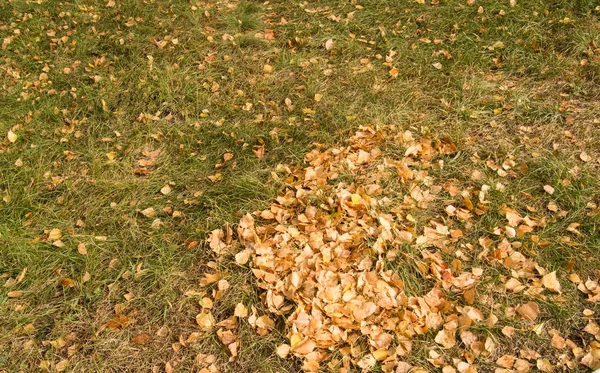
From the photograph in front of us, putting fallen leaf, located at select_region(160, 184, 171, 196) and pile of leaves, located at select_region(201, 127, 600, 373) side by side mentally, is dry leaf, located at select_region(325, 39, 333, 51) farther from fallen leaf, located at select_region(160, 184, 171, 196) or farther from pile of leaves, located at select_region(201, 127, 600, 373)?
fallen leaf, located at select_region(160, 184, 171, 196)

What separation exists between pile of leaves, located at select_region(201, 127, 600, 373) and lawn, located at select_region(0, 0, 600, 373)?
11mm

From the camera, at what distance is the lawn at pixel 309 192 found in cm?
219

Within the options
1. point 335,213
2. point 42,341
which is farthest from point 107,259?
point 335,213

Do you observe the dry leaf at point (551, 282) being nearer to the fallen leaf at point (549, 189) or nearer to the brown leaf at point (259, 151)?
the fallen leaf at point (549, 189)

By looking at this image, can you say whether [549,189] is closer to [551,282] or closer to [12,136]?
[551,282]

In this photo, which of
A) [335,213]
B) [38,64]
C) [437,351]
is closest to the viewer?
[437,351]

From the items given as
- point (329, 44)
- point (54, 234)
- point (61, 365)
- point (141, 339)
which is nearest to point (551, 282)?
point (141, 339)

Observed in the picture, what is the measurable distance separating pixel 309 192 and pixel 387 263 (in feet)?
1.98

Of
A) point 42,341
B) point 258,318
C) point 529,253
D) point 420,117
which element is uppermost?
point 420,117

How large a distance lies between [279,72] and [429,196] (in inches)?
64.2

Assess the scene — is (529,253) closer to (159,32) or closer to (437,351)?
(437,351)

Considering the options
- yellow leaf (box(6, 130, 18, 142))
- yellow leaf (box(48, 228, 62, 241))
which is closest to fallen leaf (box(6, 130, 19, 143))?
yellow leaf (box(6, 130, 18, 142))

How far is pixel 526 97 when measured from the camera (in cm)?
318

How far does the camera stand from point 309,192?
8.81 feet
